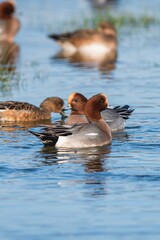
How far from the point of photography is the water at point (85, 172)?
7941mm

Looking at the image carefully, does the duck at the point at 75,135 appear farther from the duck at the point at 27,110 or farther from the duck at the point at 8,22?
the duck at the point at 8,22

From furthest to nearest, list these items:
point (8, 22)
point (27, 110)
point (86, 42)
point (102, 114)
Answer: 1. point (8, 22)
2. point (86, 42)
3. point (27, 110)
4. point (102, 114)

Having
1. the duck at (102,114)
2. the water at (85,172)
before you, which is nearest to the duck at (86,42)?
the water at (85,172)

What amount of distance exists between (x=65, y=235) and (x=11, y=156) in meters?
3.38

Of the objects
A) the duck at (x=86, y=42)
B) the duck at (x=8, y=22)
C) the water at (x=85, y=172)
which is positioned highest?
the duck at (x=8, y=22)

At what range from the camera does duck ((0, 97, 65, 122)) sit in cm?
1386

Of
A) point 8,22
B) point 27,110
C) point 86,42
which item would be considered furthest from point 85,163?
point 8,22

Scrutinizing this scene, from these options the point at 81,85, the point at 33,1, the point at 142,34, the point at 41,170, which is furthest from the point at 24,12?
the point at 41,170

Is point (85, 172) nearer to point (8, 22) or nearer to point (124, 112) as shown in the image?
point (124, 112)

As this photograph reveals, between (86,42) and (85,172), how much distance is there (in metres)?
13.4

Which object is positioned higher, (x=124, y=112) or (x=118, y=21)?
(x=118, y=21)

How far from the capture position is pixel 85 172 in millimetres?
10008

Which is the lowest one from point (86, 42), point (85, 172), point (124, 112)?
point (85, 172)

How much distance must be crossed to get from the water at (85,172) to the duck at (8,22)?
19.1ft
